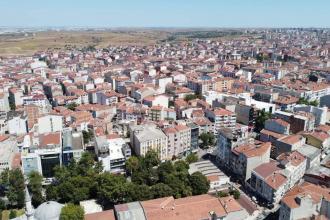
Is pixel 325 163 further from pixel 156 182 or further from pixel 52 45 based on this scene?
pixel 52 45

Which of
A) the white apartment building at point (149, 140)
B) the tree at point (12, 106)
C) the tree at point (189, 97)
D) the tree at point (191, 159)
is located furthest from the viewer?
the tree at point (189, 97)

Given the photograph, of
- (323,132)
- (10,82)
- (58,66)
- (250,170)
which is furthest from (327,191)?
(58,66)

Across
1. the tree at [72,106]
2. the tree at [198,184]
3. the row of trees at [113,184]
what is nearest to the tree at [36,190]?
the row of trees at [113,184]

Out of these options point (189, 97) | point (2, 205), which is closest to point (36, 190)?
point (2, 205)

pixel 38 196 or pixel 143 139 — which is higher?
pixel 143 139

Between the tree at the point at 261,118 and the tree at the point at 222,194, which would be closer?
the tree at the point at 222,194

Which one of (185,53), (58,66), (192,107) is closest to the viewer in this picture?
(192,107)

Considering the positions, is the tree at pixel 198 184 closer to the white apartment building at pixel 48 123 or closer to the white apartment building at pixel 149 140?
the white apartment building at pixel 149 140

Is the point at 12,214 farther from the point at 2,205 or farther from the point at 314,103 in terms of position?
the point at 314,103
